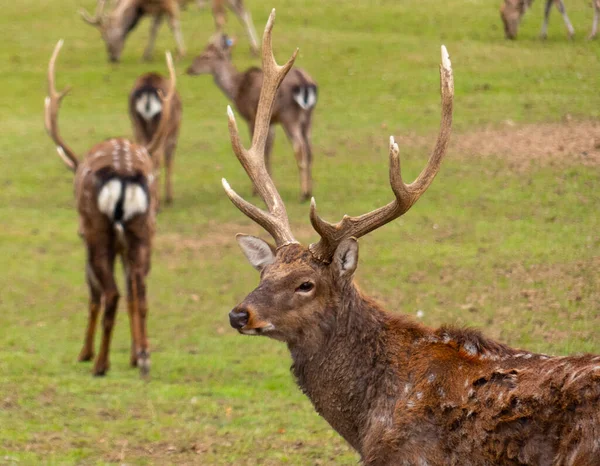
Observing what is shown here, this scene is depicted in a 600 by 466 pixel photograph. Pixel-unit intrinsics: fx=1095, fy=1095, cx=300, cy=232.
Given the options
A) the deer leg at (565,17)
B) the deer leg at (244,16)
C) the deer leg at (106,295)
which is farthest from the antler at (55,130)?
the deer leg at (244,16)

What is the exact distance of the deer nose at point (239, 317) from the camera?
4.66m

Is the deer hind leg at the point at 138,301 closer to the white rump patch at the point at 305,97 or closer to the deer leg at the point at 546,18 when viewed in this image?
the white rump patch at the point at 305,97

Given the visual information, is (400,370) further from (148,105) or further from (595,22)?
(595,22)

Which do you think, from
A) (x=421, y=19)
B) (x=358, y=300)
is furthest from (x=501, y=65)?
(x=358, y=300)

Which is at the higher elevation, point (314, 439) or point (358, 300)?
point (358, 300)

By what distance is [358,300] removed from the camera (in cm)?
493

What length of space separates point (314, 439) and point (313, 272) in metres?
2.23

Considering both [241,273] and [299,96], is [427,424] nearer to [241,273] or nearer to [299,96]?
[241,273]

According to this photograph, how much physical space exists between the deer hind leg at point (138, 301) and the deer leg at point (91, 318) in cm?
42

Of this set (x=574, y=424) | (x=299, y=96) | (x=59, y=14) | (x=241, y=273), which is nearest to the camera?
(x=574, y=424)

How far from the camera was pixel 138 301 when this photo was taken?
352 inches

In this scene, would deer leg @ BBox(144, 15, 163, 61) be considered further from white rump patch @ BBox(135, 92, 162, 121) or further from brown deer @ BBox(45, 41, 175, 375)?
brown deer @ BBox(45, 41, 175, 375)

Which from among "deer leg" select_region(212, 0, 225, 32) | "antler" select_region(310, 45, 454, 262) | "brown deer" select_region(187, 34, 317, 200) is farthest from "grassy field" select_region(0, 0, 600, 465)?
"antler" select_region(310, 45, 454, 262)

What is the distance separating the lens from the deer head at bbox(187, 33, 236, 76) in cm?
1708
